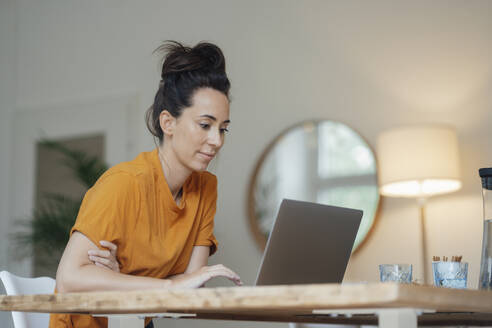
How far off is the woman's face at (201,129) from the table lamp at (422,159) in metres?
1.38

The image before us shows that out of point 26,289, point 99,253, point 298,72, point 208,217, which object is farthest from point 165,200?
point 298,72

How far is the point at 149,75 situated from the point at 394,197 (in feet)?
6.00

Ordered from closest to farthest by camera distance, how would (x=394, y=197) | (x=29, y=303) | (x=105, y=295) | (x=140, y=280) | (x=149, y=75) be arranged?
1. (x=105, y=295)
2. (x=29, y=303)
3. (x=140, y=280)
4. (x=394, y=197)
5. (x=149, y=75)

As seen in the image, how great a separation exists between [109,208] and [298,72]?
7.83ft

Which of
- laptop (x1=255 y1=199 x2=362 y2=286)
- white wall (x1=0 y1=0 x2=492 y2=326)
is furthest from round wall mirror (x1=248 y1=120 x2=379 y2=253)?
laptop (x1=255 y1=199 x2=362 y2=286)

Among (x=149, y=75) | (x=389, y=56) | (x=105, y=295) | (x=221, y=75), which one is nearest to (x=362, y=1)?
(x=389, y=56)

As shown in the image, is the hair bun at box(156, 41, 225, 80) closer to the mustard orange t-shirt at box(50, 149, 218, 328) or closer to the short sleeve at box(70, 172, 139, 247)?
the mustard orange t-shirt at box(50, 149, 218, 328)

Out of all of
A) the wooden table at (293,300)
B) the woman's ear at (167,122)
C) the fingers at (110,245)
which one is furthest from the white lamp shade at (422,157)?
the wooden table at (293,300)

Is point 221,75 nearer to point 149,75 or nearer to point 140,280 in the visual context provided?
point 140,280

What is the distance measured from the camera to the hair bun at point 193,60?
74.5 inches

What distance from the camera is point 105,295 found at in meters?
1.08

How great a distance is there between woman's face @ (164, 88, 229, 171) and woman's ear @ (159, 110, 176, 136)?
0.12ft

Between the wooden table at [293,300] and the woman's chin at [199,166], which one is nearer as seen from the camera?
the wooden table at [293,300]

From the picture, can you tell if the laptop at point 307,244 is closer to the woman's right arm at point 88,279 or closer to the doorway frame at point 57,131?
the woman's right arm at point 88,279
